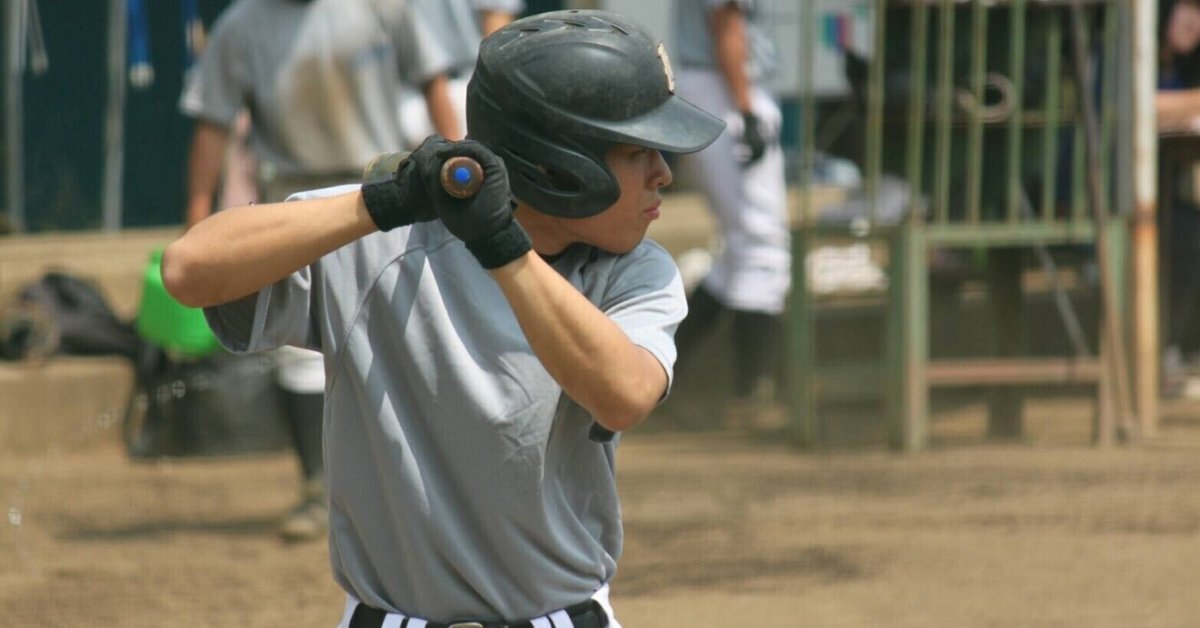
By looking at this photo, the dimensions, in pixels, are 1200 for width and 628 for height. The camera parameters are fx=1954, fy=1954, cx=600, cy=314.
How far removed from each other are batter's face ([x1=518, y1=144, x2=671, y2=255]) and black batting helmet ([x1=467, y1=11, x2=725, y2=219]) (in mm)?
31

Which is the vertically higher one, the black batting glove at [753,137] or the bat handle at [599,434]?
the bat handle at [599,434]

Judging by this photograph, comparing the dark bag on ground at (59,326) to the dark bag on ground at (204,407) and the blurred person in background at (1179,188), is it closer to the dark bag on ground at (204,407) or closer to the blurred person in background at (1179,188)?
the dark bag on ground at (204,407)

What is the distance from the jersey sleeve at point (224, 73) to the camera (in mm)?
5543

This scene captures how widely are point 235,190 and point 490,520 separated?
18.0 feet

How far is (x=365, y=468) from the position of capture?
2482 mm

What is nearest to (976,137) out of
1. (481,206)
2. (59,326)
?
(59,326)

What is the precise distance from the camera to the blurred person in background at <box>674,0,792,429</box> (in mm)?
7277

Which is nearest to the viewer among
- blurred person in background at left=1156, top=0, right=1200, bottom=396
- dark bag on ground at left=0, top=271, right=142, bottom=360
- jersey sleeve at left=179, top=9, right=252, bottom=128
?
jersey sleeve at left=179, top=9, right=252, bottom=128

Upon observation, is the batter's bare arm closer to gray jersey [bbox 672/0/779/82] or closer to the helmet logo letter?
the helmet logo letter

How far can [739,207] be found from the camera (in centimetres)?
738

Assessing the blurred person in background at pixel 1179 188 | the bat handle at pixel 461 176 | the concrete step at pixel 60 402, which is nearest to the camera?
the bat handle at pixel 461 176

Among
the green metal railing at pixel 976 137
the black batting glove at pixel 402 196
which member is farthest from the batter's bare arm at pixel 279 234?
the green metal railing at pixel 976 137

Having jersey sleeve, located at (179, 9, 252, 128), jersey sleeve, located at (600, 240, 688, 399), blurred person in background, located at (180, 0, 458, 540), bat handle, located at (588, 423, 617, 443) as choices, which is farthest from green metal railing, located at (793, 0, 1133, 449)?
bat handle, located at (588, 423, 617, 443)

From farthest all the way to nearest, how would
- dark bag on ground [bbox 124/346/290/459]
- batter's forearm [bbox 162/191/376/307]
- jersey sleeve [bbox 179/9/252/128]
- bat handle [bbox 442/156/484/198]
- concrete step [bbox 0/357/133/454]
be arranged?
concrete step [bbox 0/357/133/454] < dark bag on ground [bbox 124/346/290/459] < jersey sleeve [bbox 179/9/252/128] < batter's forearm [bbox 162/191/376/307] < bat handle [bbox 442/156/484/198]
